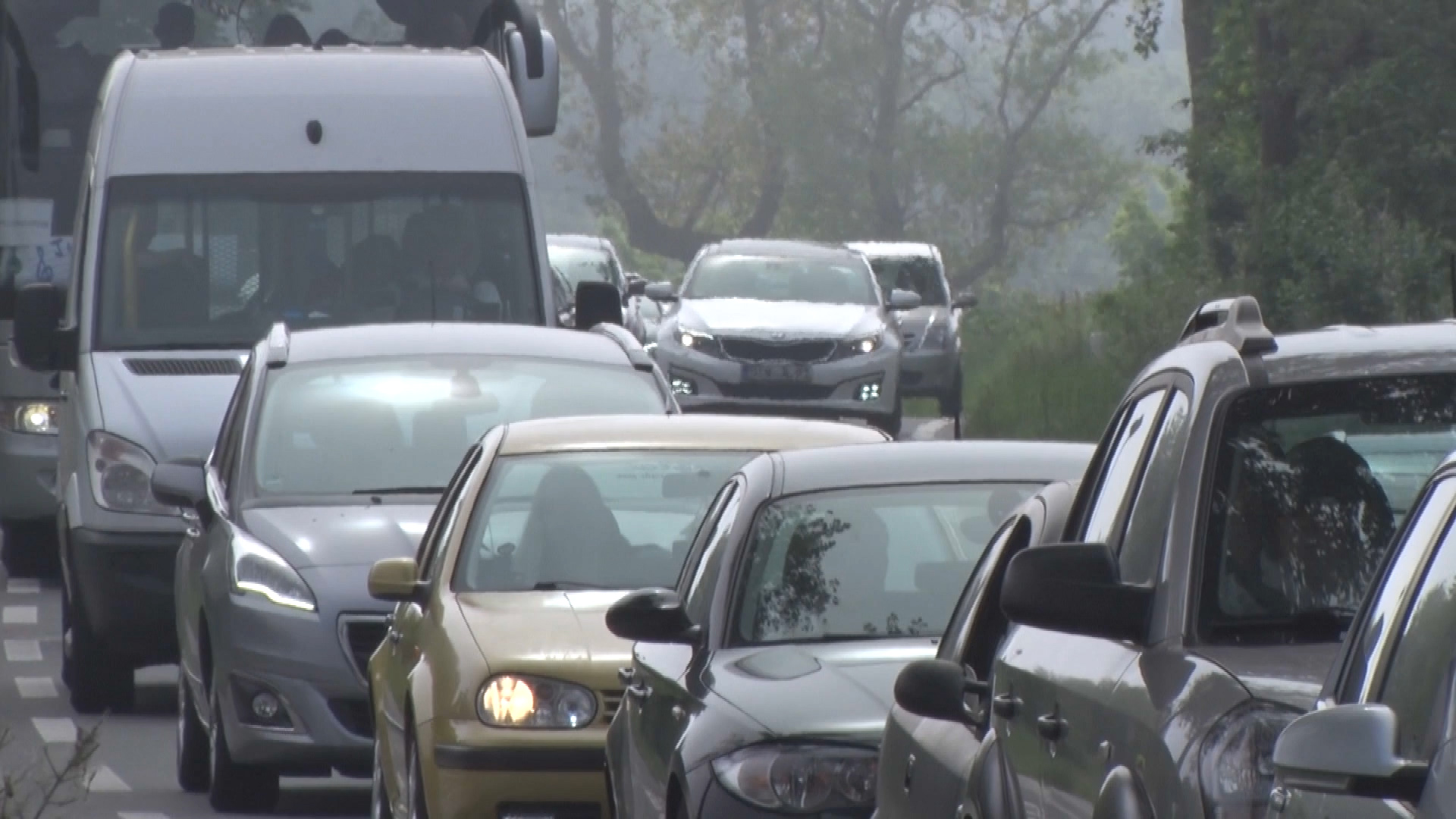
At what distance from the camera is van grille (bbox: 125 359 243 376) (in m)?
14.9

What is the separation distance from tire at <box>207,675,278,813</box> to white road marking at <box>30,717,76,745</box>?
5.84 feet

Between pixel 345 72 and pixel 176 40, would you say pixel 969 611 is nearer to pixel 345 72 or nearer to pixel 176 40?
pixel 345 72

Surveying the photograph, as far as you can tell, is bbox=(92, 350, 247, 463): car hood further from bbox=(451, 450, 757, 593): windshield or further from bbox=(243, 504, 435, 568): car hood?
bbox=(451, 450, 757, 593): windshield

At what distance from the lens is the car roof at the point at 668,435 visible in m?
10.2

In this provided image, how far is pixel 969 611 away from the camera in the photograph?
6.52m

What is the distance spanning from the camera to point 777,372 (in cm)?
3088

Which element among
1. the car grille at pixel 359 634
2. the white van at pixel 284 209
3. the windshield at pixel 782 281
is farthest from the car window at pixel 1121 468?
the windshield at pixel 782 281

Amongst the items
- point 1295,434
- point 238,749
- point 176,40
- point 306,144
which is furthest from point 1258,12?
point 1295,434

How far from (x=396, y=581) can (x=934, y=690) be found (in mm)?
4240

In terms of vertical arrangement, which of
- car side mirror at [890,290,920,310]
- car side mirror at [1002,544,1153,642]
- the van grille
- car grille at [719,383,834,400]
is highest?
car side mirror at [1002,544,1153,642]

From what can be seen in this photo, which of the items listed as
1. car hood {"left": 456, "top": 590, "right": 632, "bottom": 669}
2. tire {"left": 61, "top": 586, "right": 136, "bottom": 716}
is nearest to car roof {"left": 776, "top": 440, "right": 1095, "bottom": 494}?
car hood {"left": 456, "top": 590, "right": 632, "bottom": 669}

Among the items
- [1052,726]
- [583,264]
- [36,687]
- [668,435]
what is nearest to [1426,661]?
[1052,726]

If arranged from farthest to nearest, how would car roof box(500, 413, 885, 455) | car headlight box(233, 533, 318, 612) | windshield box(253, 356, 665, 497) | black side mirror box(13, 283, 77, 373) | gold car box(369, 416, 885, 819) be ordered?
black side mirror box(13, 283, 77, 373) → windshield box(253, 356, 665, 497) → car headlight box(233, 533, 318, 612) → car roof box(500, 413, 885, 455) → gold car box(369, 416, 885, 819)

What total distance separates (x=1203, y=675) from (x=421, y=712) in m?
4.77
